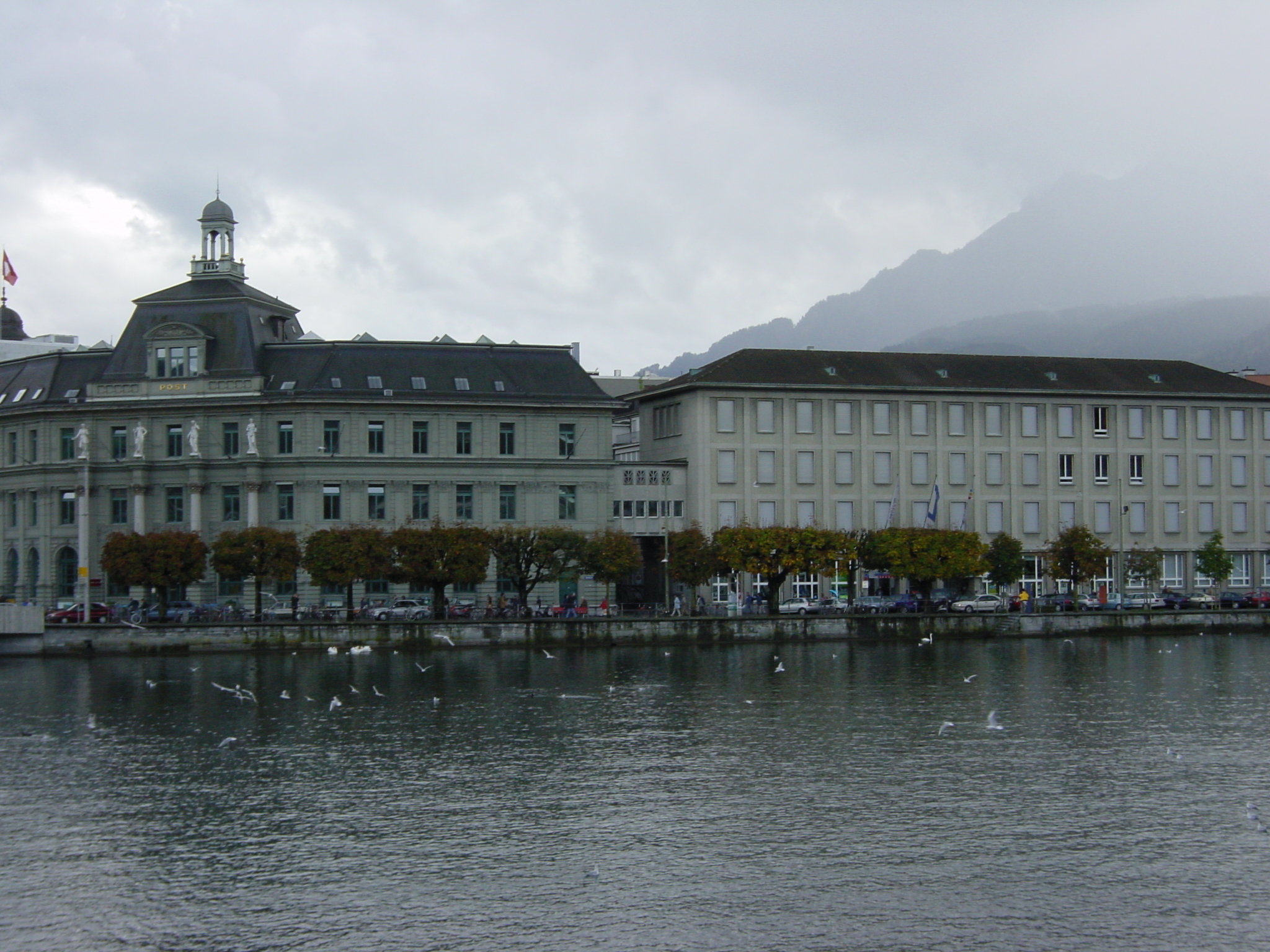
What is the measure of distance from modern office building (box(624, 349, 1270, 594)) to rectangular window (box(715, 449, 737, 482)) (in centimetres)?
9

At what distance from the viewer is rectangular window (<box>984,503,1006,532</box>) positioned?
107688 mm

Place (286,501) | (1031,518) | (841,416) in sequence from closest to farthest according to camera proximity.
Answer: (286,501) → (841,416) → (1031,518)

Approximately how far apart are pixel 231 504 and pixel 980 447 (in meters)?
52.5

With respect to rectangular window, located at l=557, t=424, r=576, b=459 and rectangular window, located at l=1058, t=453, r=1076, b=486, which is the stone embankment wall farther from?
rectangular window, located at l=557, t=424, r=576, b=459

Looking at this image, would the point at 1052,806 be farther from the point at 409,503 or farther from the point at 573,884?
the point at 409,503

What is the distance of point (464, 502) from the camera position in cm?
9850

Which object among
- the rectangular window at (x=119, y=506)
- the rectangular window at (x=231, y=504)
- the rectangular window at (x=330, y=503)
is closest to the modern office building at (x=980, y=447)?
the rectangular window at (x=330, y=503)

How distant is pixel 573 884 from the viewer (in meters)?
30.0

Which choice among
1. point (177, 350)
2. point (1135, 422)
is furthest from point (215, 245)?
point (1135, 422)

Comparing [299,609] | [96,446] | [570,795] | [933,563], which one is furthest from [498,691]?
[96,446]

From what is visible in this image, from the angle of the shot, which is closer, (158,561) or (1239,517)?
(158,561)

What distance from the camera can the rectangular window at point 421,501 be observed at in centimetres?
9756

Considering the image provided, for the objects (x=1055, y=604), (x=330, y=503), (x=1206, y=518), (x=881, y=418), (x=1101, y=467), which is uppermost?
(x=881, y=418)

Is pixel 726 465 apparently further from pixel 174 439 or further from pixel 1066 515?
pixel 174 439
